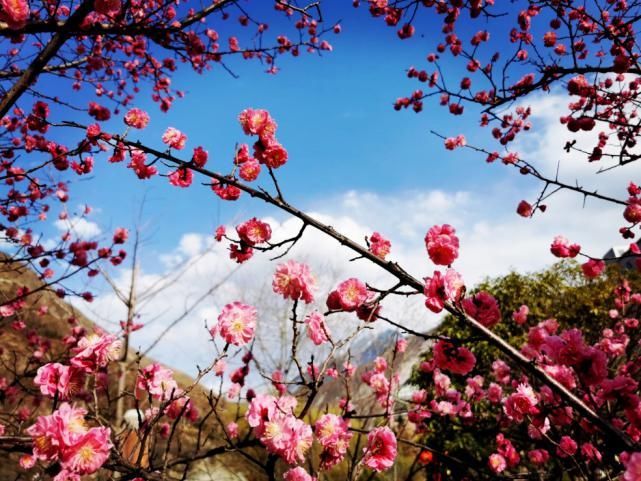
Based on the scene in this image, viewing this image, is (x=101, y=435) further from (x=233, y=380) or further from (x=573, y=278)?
(x=573, y=278)

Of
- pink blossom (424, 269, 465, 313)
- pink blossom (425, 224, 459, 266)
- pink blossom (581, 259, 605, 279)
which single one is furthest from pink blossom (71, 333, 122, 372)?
pink blossom (581, 259, 605, 279)

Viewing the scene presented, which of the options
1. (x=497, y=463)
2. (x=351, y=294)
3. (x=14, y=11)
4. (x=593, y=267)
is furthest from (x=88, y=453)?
(x=593, y=267)

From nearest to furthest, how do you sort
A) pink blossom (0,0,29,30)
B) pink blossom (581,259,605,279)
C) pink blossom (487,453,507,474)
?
pink blossom (0,0,29,30), pink blossom (487,453,507,474), pink blossom (581,259,605,279)

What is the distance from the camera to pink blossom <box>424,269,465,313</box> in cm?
170

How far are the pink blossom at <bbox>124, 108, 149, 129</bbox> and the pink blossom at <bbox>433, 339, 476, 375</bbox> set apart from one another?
279 centimetres

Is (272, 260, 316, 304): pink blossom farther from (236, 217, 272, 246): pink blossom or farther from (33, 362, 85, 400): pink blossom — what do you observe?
(33, 362, 85, 400): pink blossom

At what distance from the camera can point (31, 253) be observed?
5.51 metres

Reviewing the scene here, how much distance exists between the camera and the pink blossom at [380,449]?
1917mm

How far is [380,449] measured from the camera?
6.45 feet

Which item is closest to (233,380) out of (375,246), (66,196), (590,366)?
(375,246)

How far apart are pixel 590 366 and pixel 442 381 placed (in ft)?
12.6

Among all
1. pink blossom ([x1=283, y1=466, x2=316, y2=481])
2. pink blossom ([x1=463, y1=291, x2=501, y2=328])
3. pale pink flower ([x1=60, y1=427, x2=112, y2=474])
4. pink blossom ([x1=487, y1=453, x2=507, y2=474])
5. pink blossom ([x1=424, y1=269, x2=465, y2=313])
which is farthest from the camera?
pink blossom ([x1=487, y1=453, x2=507, y2=474])

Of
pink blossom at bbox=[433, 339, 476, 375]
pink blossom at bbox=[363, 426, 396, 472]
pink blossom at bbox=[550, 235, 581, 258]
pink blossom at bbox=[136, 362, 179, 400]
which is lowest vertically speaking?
pink blossom at bbox=[136, 362, 179, 400]

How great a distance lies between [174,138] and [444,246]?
1.98 metres
